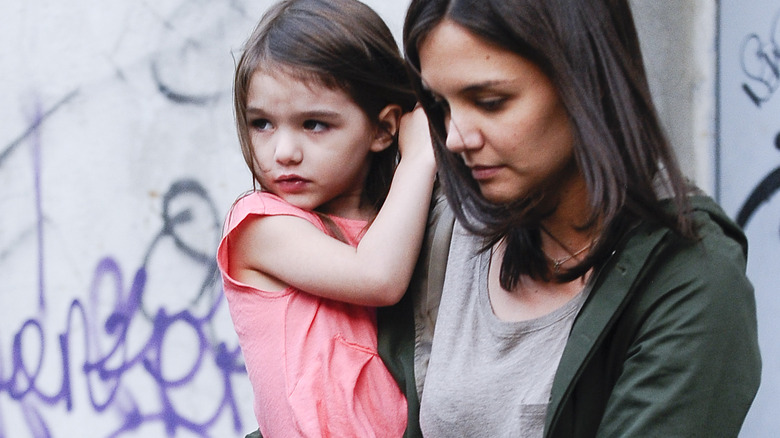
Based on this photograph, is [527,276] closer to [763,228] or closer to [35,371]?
[763,228]

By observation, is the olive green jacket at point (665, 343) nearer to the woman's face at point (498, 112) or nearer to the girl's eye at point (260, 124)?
the woman's face at point (498, 112)

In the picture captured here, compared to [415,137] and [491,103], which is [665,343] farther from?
[415,137]

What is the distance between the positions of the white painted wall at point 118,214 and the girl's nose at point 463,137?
2.14m

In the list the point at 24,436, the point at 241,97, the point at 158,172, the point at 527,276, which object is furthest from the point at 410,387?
the point at 24,436

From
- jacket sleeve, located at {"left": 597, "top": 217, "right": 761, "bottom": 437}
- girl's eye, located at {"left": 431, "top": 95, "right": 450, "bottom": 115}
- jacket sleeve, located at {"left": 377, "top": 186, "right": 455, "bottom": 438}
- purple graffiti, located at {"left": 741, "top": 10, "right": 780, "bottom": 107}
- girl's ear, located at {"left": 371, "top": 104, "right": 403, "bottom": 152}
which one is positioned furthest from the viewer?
purple graffiti, located at {"left": 741, "top": 10, "right": 780, "bottom": 107}

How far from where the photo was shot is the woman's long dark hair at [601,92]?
1.36 metres

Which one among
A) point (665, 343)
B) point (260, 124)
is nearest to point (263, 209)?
point (260, 124)

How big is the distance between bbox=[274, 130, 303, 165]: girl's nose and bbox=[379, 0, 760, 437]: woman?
13.7 inches

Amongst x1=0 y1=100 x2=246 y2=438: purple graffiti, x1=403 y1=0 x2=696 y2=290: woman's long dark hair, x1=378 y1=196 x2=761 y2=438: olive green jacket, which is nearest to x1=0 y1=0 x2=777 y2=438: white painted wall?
x1=0 y1=100 x2=246 y2=438: purple graffiti

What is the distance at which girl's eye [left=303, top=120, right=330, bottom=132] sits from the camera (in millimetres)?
1882

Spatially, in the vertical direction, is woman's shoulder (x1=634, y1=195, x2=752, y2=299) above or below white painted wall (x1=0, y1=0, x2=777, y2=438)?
below

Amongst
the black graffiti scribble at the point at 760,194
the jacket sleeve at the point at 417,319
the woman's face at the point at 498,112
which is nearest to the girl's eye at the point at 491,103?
the woman's face at the point at 498,112

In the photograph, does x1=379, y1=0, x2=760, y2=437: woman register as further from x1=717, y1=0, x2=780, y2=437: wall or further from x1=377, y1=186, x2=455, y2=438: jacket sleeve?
x1=717, y1=0, x2=780, y2=437: wall

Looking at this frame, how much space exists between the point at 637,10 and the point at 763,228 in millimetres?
944
